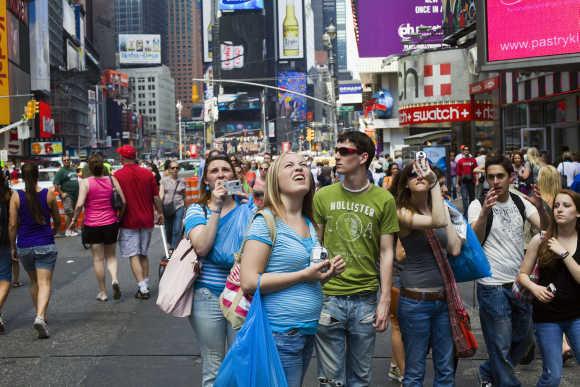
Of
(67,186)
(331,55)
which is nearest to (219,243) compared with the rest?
(67,186)

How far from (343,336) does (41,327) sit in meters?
4.27

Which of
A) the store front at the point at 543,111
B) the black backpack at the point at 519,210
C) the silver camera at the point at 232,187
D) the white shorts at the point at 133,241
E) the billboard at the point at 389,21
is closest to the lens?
the silver camera at the point at 232,187

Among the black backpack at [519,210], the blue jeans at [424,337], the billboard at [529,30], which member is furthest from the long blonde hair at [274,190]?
the billboard at [529,30]

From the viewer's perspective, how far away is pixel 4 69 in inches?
2832

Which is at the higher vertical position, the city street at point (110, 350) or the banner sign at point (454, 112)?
the banner sign at point (454, 112)

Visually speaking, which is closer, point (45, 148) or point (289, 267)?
point (289, 267)

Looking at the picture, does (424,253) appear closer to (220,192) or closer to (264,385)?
(220,192)

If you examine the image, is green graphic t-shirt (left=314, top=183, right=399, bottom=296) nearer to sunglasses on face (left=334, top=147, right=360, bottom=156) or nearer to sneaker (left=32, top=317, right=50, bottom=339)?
sunglasses on face (left=334, top=147, right=360, bottom=156)

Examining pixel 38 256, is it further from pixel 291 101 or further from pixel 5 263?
pixel 291 101

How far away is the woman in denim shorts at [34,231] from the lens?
8.32 metres

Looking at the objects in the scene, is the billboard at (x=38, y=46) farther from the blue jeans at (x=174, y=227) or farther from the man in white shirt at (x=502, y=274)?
the man in white shirt at (x=502, y=274)

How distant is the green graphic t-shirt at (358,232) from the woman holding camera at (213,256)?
542mm

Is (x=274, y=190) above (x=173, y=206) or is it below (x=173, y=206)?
above

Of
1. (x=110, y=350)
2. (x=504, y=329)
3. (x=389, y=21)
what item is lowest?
(x=110, y=350)
